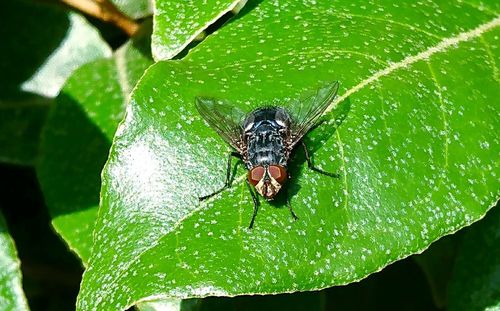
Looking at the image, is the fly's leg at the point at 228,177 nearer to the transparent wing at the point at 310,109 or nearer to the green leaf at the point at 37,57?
the transparent wing at the point at 310,109

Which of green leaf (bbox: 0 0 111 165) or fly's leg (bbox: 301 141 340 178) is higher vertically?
fly's leg (bbox: 301 141 340 178)

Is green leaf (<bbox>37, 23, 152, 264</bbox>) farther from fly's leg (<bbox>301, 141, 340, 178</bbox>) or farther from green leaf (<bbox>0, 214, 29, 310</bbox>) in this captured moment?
fly's leg (<bbox>301, 141, 340, 178</bbox>)

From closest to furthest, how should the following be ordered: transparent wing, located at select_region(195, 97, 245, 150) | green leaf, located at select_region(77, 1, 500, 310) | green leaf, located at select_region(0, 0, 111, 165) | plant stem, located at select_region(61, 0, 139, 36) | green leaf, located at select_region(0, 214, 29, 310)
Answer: green leaf, located at select_region(77, 1, 500, 310) < transparent wing, located at select_region(195, 97, 245, 150) < green leaf, located at select_region(0, 214, 29, 310) < plant stem, located at select_region(61, 0, 139, 36) < green leaf, located at select_region(0, 0, 111, 165)

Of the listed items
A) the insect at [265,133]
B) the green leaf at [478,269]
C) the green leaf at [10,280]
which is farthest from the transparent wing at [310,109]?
the green leaf at [10,280]

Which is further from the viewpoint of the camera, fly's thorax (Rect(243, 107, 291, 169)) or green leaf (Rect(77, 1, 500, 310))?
fly's thorax (Rect(243, 107, 291, 169))

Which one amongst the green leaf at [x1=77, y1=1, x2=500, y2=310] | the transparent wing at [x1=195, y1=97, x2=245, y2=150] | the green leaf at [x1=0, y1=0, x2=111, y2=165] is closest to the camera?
the green leaf at [x1=77, y1=1, x2=500, y2=310]

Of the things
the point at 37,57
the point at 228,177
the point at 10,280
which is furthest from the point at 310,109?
the point at 37,57

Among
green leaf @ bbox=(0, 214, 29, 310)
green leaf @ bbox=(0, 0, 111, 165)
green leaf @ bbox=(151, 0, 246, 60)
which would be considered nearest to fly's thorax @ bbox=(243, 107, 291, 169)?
green leaf @ bbox=(151, 0, 246, 60)
